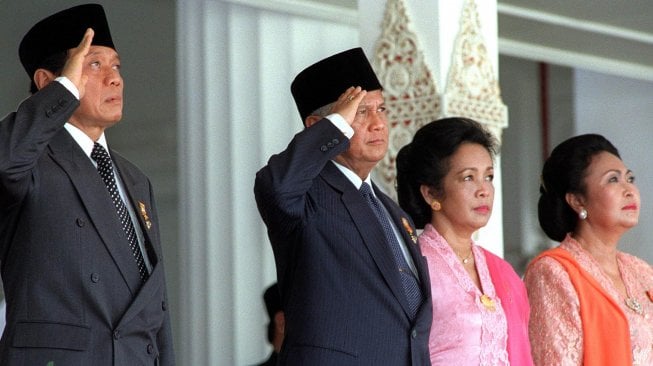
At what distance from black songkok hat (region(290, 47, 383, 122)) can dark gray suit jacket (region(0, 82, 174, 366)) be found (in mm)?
761

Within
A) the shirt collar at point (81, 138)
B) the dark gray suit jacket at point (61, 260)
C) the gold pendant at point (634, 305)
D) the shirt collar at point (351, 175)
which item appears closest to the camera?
the dark gray suit jacket at point (61, 260)

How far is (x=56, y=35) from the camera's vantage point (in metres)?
3.07

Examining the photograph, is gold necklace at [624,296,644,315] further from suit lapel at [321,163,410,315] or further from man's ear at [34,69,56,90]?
man's ear at [34,69,56,90]

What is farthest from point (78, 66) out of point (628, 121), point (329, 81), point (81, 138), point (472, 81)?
point (628, 121)

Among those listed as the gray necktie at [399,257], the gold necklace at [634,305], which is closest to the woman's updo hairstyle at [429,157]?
the gray necktie at [399,257]

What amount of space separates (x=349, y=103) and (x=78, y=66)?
747 millimetres

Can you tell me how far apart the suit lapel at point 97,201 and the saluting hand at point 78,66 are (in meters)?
0.14

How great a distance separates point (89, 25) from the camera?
3109 millimetres

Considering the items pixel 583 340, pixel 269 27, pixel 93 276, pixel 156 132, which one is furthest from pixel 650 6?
pixel 93 276

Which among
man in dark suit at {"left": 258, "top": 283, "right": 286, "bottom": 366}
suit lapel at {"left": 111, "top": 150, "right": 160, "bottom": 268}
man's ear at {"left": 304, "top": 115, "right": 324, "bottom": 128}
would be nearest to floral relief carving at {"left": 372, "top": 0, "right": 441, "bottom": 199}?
man in dark suit at {"left": 258, "top": 283, "right": 286, "bottom": 366}

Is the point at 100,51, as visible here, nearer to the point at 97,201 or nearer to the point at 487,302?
the point at 97,201

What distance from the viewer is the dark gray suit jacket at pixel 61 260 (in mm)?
2682

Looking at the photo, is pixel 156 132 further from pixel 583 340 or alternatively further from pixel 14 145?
pixel 14 145

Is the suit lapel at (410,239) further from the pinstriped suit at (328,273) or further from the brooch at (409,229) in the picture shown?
the pinstriped suit at (328,273)
